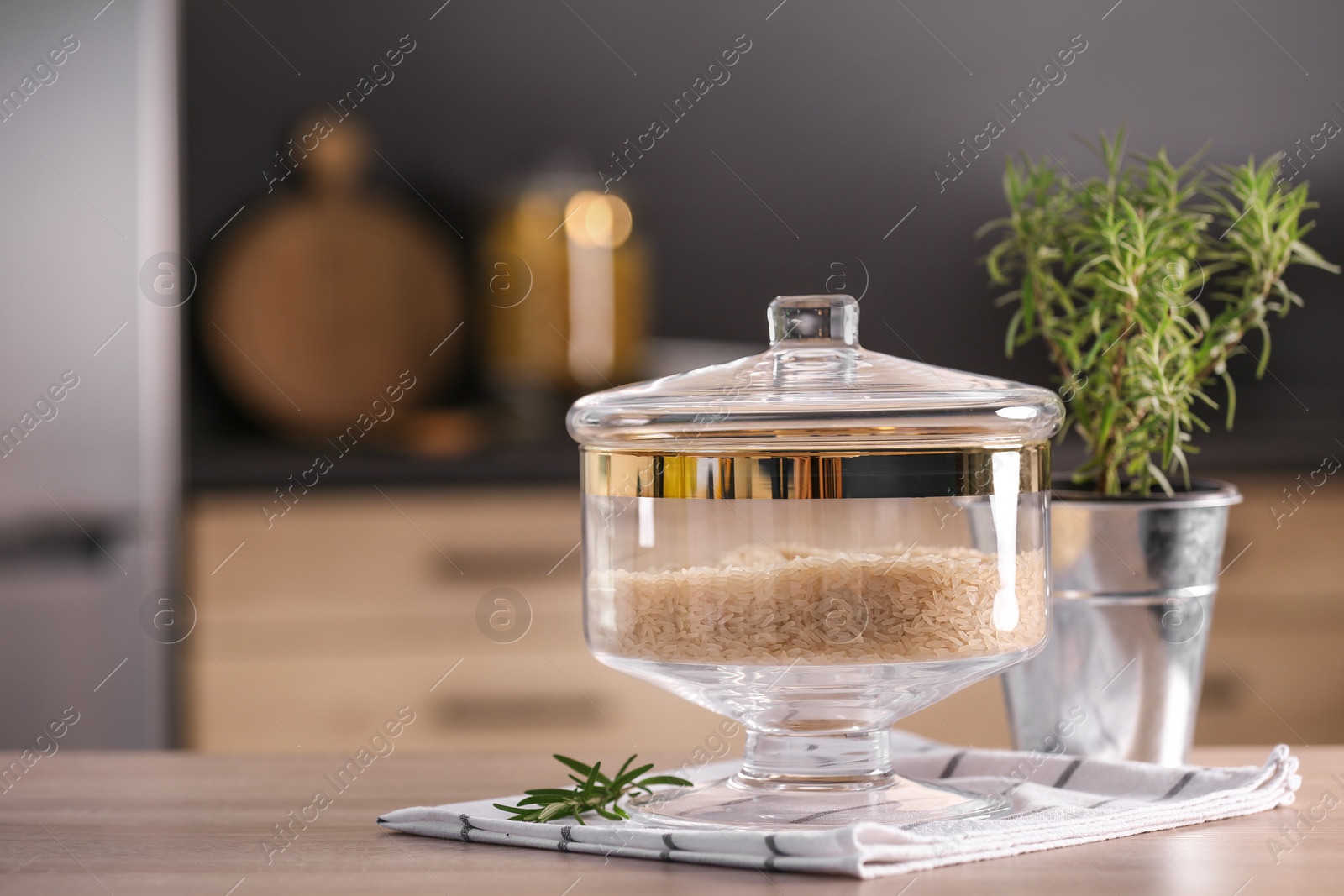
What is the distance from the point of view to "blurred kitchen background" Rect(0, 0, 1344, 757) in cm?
→ 193

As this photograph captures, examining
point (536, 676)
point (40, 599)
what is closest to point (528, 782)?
point (536, 676)

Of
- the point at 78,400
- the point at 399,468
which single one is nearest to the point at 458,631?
the point at 399,468

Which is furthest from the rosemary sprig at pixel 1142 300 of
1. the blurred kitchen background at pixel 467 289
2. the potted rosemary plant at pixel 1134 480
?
the blurred kitchen background at pixel 467 289

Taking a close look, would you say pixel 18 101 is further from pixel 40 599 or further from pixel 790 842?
pixel 790 842

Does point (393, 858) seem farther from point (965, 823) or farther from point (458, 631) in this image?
point (458, 631)

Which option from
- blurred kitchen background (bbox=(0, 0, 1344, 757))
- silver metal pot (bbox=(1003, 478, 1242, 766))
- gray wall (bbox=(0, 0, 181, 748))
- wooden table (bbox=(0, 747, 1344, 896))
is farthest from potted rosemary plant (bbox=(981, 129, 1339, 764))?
gray wall (bbox=(0, 0, 181, 748))

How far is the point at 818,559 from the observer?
2.09 ft

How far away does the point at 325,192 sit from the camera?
7.64 feet

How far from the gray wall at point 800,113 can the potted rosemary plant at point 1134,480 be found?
1.52 m

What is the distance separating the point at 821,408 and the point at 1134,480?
329 mm

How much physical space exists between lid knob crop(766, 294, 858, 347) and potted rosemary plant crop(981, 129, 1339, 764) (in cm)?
14

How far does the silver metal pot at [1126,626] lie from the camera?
0.82m

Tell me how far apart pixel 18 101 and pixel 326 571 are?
0.77m

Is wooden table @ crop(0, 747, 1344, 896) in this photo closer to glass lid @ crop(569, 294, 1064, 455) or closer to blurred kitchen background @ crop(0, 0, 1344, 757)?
glass lid @ crop(569, 294, 1064, 455)
